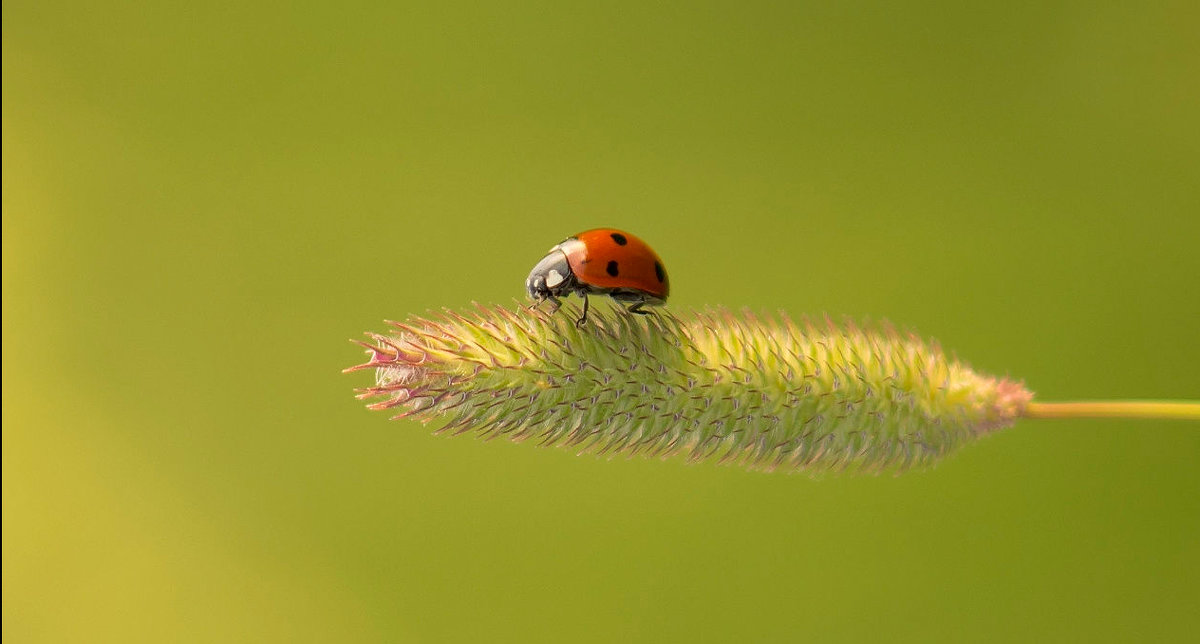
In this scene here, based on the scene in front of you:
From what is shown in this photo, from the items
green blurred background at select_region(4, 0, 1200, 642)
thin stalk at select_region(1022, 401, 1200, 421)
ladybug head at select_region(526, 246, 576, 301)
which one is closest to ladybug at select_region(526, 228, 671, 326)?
ladybug head at select_region(526, 246, 576, 301)

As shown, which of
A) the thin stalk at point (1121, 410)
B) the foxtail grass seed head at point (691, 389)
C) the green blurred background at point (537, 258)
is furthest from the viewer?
the green blurred background at point (537, 258)

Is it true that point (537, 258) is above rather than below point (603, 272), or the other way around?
above

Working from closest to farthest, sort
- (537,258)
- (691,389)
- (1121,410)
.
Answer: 1. (1121,410)
2. (691,389)
3. (537,258)

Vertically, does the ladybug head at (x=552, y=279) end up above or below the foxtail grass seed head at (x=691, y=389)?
above

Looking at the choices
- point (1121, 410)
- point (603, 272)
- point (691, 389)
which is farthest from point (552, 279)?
point (1121, 410)

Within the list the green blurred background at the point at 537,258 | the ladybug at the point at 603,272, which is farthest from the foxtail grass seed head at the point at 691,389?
the green blurred background at the point at 537,258

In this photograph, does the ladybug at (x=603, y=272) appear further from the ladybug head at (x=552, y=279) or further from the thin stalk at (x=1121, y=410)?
the thin stalk at (x=1121, y=410)

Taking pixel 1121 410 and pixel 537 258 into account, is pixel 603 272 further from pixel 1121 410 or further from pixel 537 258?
pixel 537 258

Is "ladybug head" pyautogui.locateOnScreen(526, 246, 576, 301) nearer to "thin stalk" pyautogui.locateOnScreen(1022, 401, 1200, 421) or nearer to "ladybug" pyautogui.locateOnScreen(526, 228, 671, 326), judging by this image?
"ladybug" pyautogui.locateOnScreen(526, 228, 671, 326)
